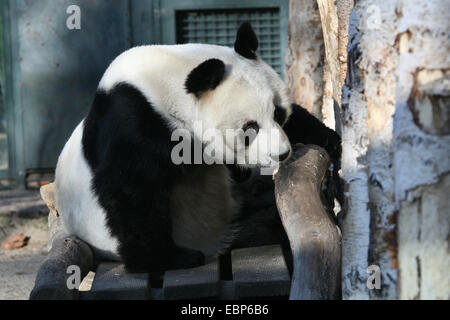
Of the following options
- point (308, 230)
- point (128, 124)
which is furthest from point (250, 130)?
point (308, 230)

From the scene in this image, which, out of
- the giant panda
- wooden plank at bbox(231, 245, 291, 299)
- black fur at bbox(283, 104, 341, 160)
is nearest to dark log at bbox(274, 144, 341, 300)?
the giant panda

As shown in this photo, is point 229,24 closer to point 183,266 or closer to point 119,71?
point 119,71

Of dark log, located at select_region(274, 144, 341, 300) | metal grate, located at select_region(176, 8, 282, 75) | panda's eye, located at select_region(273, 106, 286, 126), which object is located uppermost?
metal grate, located at select_region(176, 8, 282, 75)

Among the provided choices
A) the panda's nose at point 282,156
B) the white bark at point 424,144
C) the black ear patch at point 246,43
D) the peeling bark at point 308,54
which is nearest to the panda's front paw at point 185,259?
the panda's nose at point 282,156

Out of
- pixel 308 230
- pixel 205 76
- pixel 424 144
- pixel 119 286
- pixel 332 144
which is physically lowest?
pixel 119 286

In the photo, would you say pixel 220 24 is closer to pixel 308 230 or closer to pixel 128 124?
pixel 128 124

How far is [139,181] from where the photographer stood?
287cm

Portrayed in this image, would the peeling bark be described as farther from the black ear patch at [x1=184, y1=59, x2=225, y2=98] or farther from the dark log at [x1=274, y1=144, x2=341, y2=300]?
the black ear patch at [x1=184, y1=59, x2=225, y2=98]

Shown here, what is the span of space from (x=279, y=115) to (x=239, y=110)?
26cm

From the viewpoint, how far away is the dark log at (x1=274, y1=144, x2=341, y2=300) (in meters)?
2.10

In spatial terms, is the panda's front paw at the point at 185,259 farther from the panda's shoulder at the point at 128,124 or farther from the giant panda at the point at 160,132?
the panda's shoulder at the point at 128,124

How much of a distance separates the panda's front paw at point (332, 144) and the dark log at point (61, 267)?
128 centimetres

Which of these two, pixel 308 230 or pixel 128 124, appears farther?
pixel 128 124

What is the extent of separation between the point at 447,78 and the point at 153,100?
1.45 m
